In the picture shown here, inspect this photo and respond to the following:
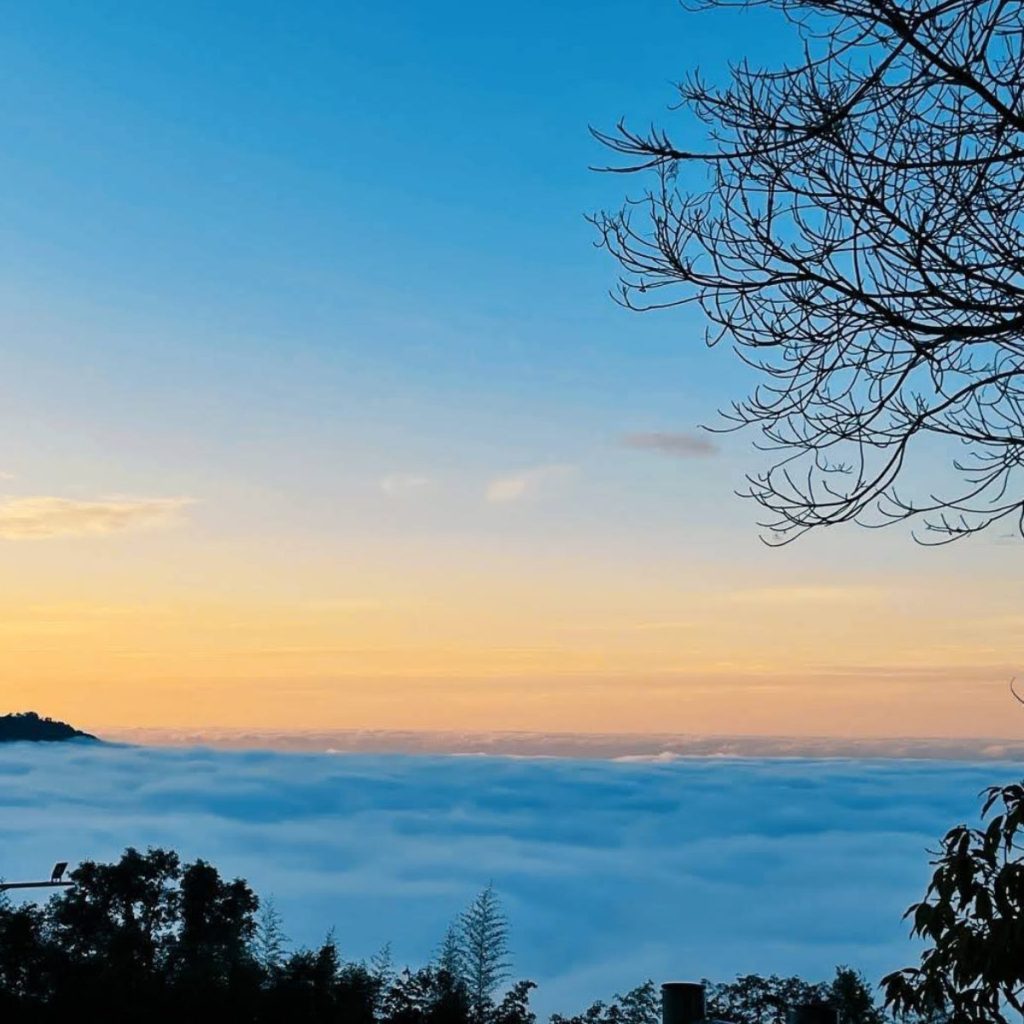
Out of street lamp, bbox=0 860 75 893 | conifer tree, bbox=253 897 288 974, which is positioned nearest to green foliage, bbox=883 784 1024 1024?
conifer tree, bbox=253 897 288 974

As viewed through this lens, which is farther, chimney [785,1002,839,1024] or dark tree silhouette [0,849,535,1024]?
dark tree silhouette [0,849,535,1024]

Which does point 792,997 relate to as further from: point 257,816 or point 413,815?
point 413,815

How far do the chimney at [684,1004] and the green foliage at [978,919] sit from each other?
549mm

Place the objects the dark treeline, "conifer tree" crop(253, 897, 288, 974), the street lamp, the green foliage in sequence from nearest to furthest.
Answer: the green foliage < the dark treeline < the street lamp < "conifer tree" crop(253, 897, 288, 974)

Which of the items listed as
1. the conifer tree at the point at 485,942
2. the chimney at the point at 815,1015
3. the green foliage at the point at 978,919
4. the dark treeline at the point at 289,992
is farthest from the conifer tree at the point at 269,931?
the green foliage at the point at 978,919

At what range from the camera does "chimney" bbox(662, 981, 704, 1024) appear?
11.2 ft

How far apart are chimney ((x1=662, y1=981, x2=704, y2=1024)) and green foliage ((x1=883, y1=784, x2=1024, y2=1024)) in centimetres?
55

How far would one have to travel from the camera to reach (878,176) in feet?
11.0

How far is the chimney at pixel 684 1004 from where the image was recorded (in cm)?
341

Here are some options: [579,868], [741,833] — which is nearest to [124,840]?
[579,868]

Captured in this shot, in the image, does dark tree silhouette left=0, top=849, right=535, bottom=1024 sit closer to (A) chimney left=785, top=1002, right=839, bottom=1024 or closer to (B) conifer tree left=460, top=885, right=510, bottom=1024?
(B) conifer tree left=460, top=885, right=510, bottom=1024

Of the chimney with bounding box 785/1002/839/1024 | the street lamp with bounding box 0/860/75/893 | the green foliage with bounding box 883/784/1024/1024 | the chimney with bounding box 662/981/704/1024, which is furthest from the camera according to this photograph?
the street lamp with bounding box 0/860/75/893

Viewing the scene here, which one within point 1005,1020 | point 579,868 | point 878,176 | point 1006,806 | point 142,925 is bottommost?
point 579,868

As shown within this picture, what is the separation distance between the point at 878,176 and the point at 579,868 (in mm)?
47010
